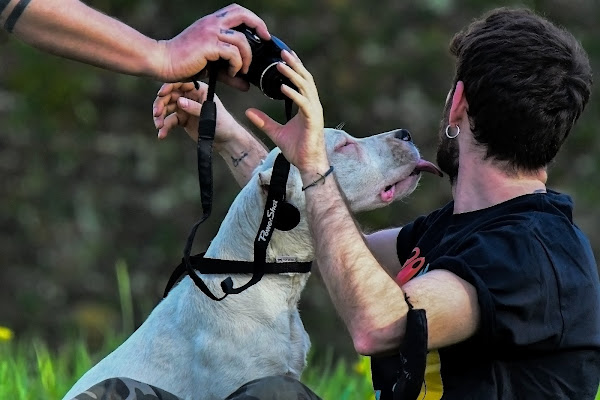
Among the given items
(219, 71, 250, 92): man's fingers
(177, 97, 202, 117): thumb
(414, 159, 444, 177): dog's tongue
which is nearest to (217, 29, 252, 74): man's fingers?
(219, 71, 250, 92): man's fingers

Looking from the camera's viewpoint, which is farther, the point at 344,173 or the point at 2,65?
the point at 2,65

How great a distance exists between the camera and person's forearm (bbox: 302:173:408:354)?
291 cm

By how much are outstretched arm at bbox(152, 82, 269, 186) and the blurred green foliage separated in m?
6.25

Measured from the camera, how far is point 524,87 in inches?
124

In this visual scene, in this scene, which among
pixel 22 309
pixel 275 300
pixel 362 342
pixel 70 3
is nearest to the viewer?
pixel 362 342

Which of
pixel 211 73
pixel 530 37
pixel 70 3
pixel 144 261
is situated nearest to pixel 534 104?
pixel 530 37

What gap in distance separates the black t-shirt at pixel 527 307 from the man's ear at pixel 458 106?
0.34m

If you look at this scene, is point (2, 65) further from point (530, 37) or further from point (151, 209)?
point (530, 37)

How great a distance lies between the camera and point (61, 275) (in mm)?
10961

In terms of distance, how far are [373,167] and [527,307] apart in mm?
1053

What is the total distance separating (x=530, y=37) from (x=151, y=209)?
822 cm

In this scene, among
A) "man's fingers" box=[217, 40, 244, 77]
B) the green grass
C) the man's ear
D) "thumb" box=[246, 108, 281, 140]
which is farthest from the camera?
the green grass

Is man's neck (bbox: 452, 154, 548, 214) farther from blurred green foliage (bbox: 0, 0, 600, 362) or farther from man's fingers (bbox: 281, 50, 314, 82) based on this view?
blurred green foliage (bbox: 0, 0, 600, 362)

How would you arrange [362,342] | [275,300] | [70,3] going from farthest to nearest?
[275,300], [70,3], [362,342]
